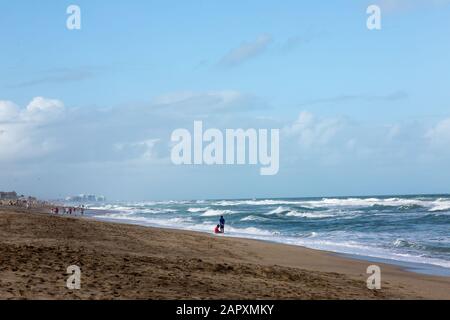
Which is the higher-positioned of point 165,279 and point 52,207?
point 165,279

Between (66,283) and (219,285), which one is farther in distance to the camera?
(219,285)

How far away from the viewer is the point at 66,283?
944cm

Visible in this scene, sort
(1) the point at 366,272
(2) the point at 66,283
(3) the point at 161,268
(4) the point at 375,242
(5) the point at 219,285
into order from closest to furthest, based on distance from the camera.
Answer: (2) the point at 66,283 → (5) the point at 219,285 → (3) the point at 161,268 → (1) the point at 366,272 → (4) the point at 375,242

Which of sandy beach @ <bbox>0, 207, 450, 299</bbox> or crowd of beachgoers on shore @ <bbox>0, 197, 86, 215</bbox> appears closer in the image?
sandy beach @ <bbox>0, 207, 450, 299</bbox>

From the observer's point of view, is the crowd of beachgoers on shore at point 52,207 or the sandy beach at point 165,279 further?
the crowd of beachgoers on shore at point 52,207

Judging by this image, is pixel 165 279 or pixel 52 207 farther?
pixel 52 207

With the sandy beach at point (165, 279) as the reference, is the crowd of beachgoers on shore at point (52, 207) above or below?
below

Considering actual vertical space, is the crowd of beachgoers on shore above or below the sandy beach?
below

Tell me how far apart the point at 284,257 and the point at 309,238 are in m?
12.0

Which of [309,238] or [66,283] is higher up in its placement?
[66,283]
